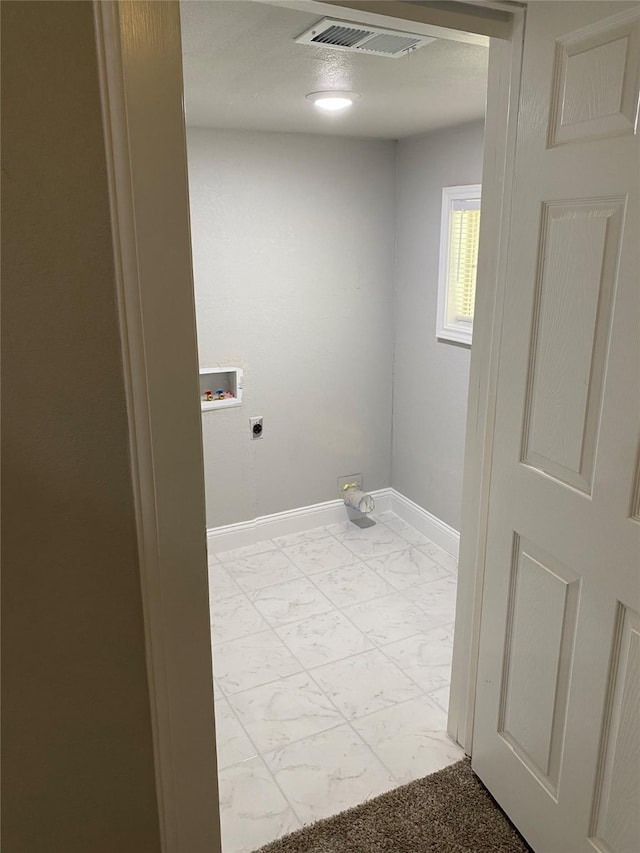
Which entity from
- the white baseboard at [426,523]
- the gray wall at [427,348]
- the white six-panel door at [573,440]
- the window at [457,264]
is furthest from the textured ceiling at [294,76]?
the white baseboard at [426,523]

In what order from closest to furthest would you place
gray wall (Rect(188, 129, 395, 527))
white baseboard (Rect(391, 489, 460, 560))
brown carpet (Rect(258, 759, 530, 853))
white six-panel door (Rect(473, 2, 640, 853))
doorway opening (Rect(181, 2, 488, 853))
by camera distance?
white six-panel door (Rect(473, 2, 640, 853)), brown carpet (Rect(258, 759, 530, 853)), doorway opening (Rect(181, 2, 488, 853)), gray wall (Rect(188, 129, 395, 527)), white baseboard (Rect(391, 489, 460, 560))

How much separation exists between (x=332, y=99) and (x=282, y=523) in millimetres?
2256

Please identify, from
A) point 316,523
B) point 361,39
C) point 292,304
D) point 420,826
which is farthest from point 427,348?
point 420,826

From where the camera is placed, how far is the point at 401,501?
3988 mm

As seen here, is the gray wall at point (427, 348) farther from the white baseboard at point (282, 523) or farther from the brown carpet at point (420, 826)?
the brown carpet at point (420, 826)

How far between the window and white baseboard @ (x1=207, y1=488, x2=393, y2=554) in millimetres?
1216

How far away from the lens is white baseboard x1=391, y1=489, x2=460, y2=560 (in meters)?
3.55

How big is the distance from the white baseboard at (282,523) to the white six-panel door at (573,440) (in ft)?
6.75

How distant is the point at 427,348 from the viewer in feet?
11.6

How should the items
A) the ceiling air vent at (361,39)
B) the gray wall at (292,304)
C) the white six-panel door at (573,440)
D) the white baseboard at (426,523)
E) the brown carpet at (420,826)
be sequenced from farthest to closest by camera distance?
the white baseboard at (426,523) < the gray wall at (292,304) < the brown carpet at (420,826) < the ceiling air vent at (361,39) < the white six-panel door at (573,440)

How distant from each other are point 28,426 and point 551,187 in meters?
1.22

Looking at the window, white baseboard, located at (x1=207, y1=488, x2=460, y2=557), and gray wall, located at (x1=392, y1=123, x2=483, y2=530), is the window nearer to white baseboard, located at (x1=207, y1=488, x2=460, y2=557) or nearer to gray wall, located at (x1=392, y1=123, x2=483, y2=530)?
gray wall, located at (x1=392, y1=123, x2=483, y2=530)

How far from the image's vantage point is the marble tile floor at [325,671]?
207 centimetres

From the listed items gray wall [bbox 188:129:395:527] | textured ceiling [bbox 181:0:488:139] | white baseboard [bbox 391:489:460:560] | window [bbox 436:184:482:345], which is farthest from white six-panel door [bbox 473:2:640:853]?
gray wall [bbox 188:129:395:527]
